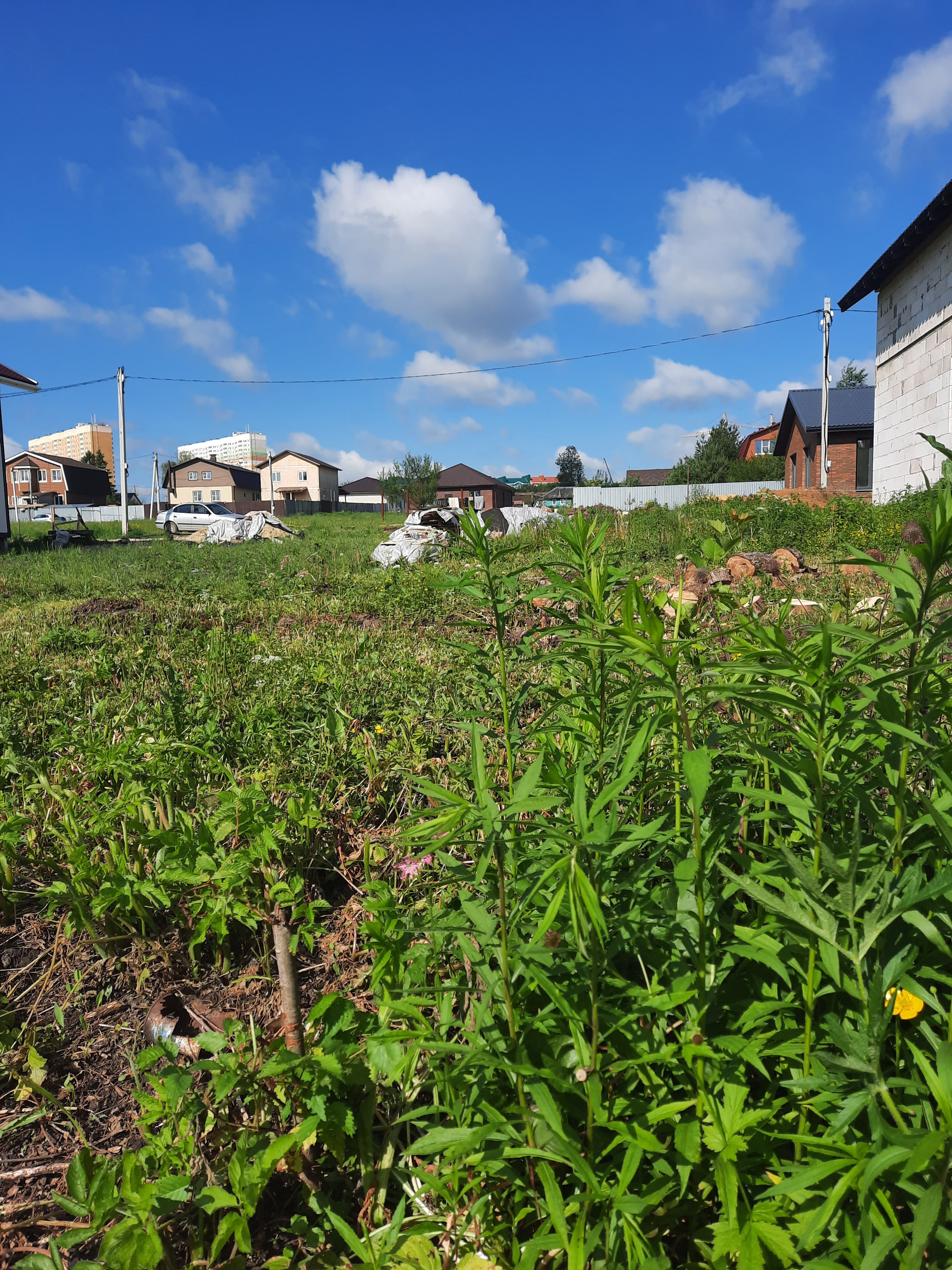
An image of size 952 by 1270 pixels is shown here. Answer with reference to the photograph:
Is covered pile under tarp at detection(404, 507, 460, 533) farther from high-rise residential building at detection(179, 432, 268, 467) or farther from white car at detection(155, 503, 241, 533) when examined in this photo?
high-rise residential building at detection(179, 432, 268, 467)

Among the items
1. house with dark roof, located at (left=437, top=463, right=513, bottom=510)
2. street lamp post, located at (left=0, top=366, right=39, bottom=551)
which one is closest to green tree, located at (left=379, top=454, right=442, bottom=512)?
house with dark roof, located at (left=437, top=463, right=513, bottom=510)

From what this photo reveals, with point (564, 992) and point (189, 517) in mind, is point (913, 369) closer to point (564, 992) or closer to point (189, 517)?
point (564, 992)

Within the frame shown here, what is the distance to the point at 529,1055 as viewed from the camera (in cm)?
124

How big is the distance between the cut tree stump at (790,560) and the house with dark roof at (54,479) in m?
61.4

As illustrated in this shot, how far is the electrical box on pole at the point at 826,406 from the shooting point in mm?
23703

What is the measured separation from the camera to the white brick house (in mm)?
11352

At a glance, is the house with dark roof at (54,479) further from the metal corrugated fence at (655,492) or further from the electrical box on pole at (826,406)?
the electrical box on pole at (826,406)

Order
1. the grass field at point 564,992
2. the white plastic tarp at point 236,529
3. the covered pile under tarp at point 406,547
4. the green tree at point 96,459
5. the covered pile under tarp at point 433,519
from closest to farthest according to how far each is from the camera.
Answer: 1. the grass field at point 564,992
2. the covered pile under tarp at point 406,547
3. the covered pile under tarp at point 433,519
4. the white plastic tarp at point 236,529
5. the green tree at point 96,459

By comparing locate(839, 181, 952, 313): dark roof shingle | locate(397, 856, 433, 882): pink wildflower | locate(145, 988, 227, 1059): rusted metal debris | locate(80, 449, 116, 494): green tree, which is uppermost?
locate(80, 449, 116, 494): green tree

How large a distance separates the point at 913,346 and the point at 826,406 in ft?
38.6

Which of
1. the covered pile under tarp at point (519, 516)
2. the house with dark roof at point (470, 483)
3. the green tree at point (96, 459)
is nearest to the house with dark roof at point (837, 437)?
the covered pile under tarp at point (519, 516)

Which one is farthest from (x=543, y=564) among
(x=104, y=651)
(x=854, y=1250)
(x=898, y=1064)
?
(x=104, y=651)

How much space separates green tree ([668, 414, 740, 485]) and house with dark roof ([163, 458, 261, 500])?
43.6m

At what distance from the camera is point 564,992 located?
121cm
